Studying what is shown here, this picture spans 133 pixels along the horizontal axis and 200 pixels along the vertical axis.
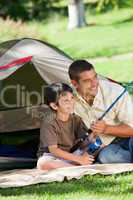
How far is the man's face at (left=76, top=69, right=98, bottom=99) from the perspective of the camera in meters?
5.24

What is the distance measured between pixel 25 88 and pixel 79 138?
4.94 ft

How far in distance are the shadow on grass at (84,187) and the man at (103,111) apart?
356mm

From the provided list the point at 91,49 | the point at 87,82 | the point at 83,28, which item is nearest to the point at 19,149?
the point at 87,82

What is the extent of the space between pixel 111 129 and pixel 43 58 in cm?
131

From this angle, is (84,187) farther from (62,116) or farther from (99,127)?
(62,116)

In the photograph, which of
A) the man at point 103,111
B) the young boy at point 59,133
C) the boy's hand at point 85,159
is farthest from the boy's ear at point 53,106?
the boy's hand at point 85,159

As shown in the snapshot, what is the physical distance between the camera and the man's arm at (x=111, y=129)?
530 centimetres

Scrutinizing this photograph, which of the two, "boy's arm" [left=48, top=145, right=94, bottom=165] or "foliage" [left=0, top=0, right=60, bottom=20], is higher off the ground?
"foliage" [left=0, top=0, right=60, bottom=20]

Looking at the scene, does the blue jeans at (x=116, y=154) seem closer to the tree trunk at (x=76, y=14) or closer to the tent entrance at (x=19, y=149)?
the tent entrance at (x=19, y=149)

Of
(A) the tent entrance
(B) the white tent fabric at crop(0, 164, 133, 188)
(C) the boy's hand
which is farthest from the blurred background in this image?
(B) the white tent fabric at crop(0, 164, 133, 188)

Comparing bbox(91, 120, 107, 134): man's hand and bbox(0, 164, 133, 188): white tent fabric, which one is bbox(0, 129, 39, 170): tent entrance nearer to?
bbox(0, 164, 133, 188): white tent fabric

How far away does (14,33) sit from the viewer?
55.6 ft

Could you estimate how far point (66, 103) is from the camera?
5336mm

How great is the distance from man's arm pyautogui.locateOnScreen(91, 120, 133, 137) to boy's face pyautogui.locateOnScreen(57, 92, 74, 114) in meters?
0.23
